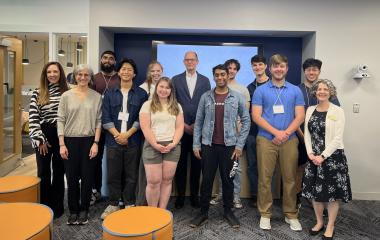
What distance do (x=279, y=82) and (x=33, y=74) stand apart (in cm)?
1029

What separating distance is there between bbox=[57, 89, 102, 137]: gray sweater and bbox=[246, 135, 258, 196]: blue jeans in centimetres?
171

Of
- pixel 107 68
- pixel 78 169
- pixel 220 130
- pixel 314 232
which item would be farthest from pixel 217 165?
pixel 107 68

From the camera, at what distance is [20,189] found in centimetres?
279

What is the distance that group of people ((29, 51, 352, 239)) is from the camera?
286cm

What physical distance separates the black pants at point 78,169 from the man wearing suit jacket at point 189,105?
94 cm

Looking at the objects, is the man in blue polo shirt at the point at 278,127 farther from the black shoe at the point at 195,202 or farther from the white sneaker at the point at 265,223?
the black shoe at the point at 195,202

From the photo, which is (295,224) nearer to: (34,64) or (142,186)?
(142,186)

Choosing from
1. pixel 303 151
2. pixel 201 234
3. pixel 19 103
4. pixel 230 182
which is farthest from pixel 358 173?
pixel 19 103

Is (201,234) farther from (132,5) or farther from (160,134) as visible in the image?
(132,5)

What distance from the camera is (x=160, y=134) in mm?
2887

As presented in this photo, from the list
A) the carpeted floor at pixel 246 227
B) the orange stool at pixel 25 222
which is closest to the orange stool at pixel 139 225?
the orange stool at pixel 25 222

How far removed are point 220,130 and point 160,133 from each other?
544 mm

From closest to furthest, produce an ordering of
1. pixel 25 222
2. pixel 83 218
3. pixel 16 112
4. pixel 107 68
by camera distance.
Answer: pixel 25 222
pixel 83 218
pixel 107 68
pixel 16 112

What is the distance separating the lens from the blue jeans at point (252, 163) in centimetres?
367
